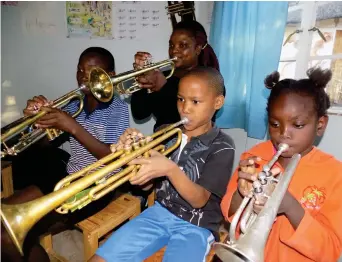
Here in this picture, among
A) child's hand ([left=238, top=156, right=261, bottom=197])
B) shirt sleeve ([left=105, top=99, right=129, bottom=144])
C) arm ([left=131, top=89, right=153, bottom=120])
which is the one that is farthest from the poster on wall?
child's hand ([left=238, top=156, right=261, bottom=197])

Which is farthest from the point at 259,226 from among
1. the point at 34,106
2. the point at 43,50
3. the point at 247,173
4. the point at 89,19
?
the point at 43,50

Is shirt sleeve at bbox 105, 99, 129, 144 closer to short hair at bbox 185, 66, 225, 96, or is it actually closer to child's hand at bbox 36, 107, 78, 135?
child's hand at bbox 36, 107, 78, 135

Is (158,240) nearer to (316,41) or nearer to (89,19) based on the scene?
(316,41)

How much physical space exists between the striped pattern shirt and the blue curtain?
767 mm

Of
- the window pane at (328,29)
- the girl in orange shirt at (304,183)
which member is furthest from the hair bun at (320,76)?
the window pane at (328,29)

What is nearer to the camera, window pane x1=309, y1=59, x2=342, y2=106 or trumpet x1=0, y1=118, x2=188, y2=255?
trumpet x1=0, y1=118, x2=188, y2=255

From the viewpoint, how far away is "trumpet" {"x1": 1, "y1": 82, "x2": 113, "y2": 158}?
1.20m

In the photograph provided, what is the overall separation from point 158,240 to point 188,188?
0.28m

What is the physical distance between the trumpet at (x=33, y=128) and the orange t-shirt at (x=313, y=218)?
80 cm

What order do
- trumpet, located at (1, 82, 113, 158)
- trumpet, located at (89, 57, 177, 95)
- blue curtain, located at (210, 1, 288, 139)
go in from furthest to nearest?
blue curtain, located at (210, 1, 288, 139), trumpet, located at (89, 57, 177, 95), trumpet, located at (1, 82, 113, 158)

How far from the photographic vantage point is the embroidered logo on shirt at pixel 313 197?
0.93m

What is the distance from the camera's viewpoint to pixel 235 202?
3.30 ft

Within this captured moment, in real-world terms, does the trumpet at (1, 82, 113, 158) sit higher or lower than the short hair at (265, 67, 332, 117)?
lower

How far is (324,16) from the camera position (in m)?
1.72
